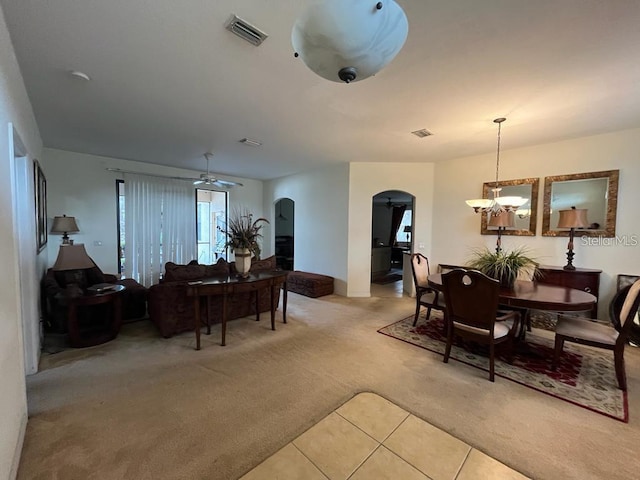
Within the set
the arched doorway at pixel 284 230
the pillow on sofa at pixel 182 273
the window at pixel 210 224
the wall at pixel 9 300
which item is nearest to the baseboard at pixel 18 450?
the wall at pixel 9 300

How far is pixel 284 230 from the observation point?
9695mm

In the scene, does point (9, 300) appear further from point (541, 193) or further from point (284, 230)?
point (284, 230)

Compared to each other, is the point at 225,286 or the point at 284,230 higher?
the point at 284,230

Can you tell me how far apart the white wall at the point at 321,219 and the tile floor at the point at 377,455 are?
3731 mm

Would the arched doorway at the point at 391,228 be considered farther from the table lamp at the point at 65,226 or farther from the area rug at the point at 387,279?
the table lamp at the point at 65,226

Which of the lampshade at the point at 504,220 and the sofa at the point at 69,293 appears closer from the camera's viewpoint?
the sofa at the point at 69,293

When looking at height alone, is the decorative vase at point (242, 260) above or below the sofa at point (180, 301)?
above

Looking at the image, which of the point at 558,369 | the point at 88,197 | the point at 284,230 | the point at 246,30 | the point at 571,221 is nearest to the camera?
the point at 246,30

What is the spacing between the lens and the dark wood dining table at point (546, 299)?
8.05 ft

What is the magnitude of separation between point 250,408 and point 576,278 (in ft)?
14.9

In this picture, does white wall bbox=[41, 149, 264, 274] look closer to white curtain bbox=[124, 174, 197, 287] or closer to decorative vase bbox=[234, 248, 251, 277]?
white curtain bbox=[124, 174, 197, 287]

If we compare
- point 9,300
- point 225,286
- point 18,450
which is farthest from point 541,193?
point 18,450

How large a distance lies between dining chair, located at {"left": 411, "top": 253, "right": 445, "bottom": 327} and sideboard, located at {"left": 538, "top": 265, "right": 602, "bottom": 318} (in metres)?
1.59

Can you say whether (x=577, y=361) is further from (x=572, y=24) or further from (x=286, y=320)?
(x=286, y=320)
